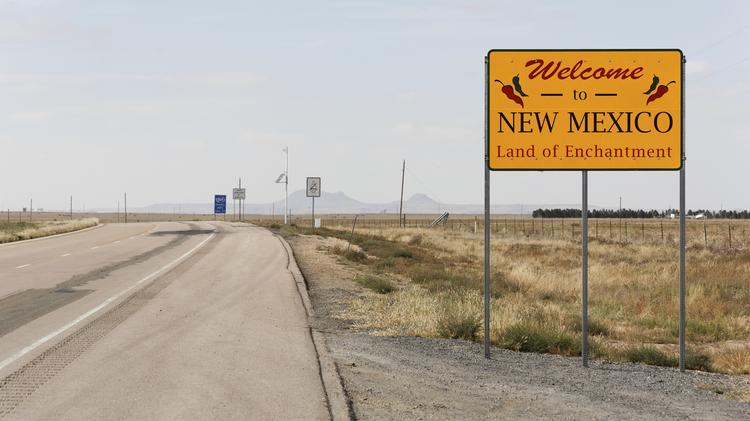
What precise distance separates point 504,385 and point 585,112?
12.9 ft

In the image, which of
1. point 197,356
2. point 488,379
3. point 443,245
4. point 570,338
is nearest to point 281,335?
point 197,356

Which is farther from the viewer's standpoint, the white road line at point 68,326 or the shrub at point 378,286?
the shrub at point 378,286

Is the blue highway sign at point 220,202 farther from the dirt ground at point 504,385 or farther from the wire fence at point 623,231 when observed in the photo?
the dirt ground at point 504,385

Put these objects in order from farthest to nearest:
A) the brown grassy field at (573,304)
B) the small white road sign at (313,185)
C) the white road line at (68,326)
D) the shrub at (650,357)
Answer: the small white road sign at (313,185) < the brown grassy field at (573,304) < the shrub at (650,357) < the white road line at (68,326)

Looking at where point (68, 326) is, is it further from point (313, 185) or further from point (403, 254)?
point (313, 185)

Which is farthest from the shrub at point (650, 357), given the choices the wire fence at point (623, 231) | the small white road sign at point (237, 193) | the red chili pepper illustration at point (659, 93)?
the small white road sign at point (237, 193)

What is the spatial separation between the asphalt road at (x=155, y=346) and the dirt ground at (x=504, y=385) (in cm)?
68

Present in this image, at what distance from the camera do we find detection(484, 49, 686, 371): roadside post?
32.5 ft

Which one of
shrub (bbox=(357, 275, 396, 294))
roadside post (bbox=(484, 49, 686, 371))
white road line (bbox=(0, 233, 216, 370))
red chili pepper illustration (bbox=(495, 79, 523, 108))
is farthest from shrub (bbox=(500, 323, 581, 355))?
shrub (bbox=(357, 275, 396, 294))

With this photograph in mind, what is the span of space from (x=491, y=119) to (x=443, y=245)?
113 feet

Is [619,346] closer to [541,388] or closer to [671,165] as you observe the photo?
[671,165]

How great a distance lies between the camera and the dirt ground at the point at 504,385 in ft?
23.4

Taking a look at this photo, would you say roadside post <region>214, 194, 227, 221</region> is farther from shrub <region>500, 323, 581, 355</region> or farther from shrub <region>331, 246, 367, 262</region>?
Result: shrub <region>500, 323, 581, 355</region>

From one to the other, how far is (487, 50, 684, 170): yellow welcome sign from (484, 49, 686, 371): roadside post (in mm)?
13
